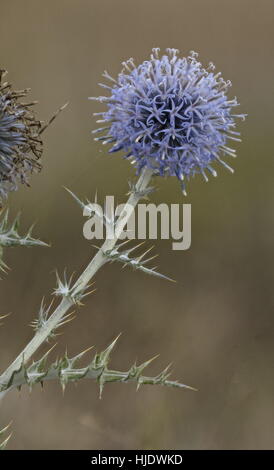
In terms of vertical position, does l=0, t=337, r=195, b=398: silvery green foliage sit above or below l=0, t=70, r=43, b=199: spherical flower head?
below

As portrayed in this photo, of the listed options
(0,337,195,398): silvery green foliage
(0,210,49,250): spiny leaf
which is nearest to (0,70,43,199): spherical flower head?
(0,210,49,250): spiny leaf

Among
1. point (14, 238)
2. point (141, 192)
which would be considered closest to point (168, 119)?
point (141, 192)

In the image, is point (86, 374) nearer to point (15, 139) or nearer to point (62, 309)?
point (62, 309)

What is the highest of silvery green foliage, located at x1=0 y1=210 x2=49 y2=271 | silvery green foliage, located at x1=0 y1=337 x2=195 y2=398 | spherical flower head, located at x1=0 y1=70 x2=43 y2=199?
spherical flower head, located at x1=0 y1=70 x2=43 y2=199

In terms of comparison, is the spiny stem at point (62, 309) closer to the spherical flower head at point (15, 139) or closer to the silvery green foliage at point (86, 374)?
the silvery green foliage at point (86, 374)

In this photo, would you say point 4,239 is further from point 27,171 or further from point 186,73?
point 186,73

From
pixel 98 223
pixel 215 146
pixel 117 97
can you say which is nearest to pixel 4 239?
pixel 98 223

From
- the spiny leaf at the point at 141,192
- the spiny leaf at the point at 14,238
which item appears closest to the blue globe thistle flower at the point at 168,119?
the spiny leaf at the point at 141,192

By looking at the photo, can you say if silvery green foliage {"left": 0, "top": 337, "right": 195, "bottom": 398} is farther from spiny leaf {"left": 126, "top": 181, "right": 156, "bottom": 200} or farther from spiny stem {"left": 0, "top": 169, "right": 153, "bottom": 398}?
spiny leaf {"left": 126, "top": 181, "right": 156, "bottom": 200}
